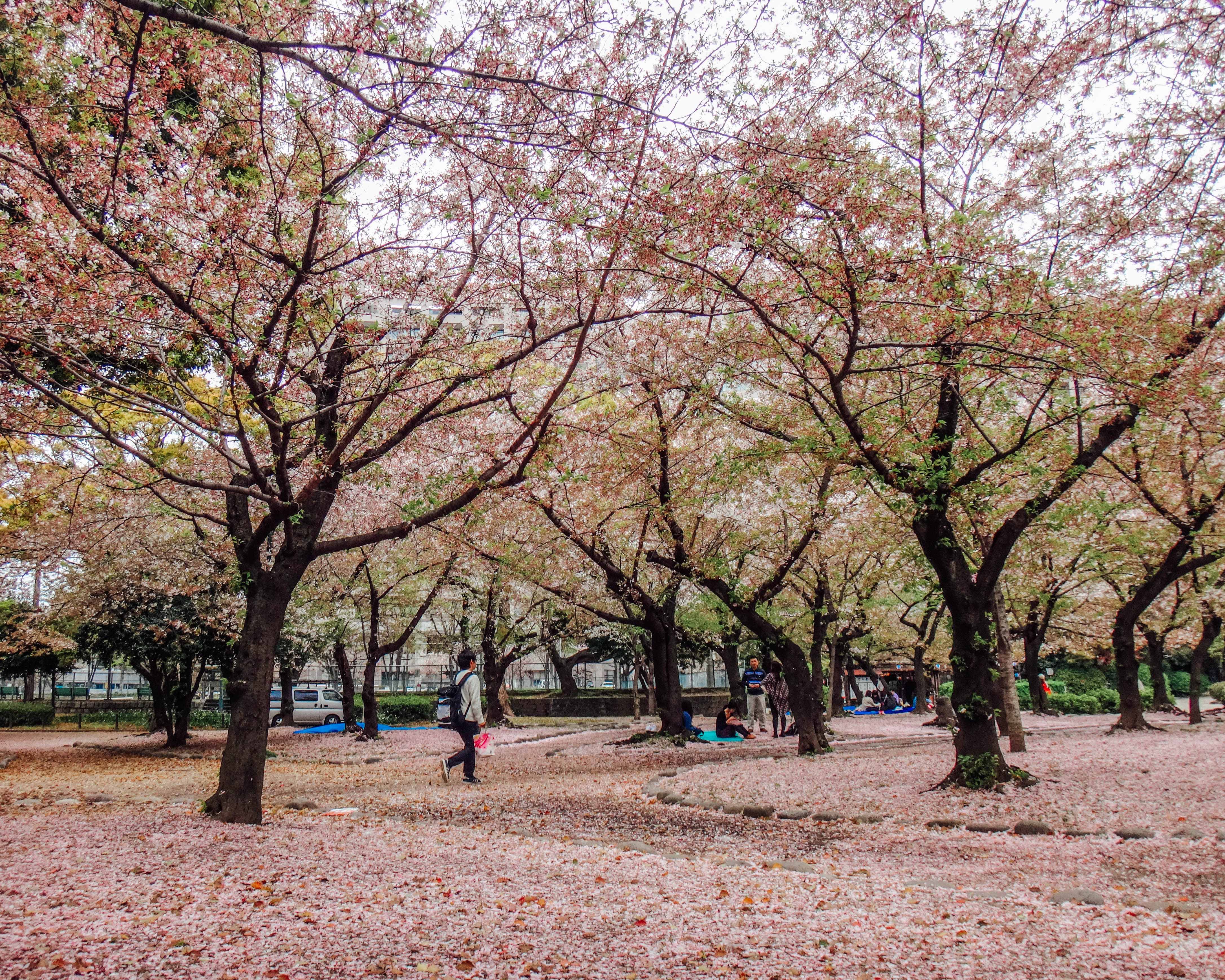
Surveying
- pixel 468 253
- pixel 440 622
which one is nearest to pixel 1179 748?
pixel 468 253

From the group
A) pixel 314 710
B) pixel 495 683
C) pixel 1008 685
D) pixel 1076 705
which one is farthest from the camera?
pixel 314 710

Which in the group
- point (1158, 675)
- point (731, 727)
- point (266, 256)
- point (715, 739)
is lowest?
point (715, 739)

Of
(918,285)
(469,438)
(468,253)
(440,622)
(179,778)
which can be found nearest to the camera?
(918,285)

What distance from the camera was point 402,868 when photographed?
16.7ft

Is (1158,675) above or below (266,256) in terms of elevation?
below

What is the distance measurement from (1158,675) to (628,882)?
24.9 meters

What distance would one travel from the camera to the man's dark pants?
1010cm

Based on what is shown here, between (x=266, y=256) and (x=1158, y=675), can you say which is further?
(x=1158, y=675)

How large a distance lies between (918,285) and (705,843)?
5.25 metres

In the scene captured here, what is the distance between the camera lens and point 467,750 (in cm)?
1066

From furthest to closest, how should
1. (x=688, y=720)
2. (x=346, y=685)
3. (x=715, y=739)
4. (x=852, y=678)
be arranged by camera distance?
(x=852, y=678)
(x=346, y=685)
(x=688, y=720)
(x=715, y=739)

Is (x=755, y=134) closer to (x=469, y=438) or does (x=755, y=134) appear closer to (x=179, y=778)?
(x=469, y=438)

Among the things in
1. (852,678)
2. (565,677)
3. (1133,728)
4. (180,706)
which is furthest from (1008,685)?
(852,678)

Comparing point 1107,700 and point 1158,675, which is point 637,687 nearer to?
point 1158,675
